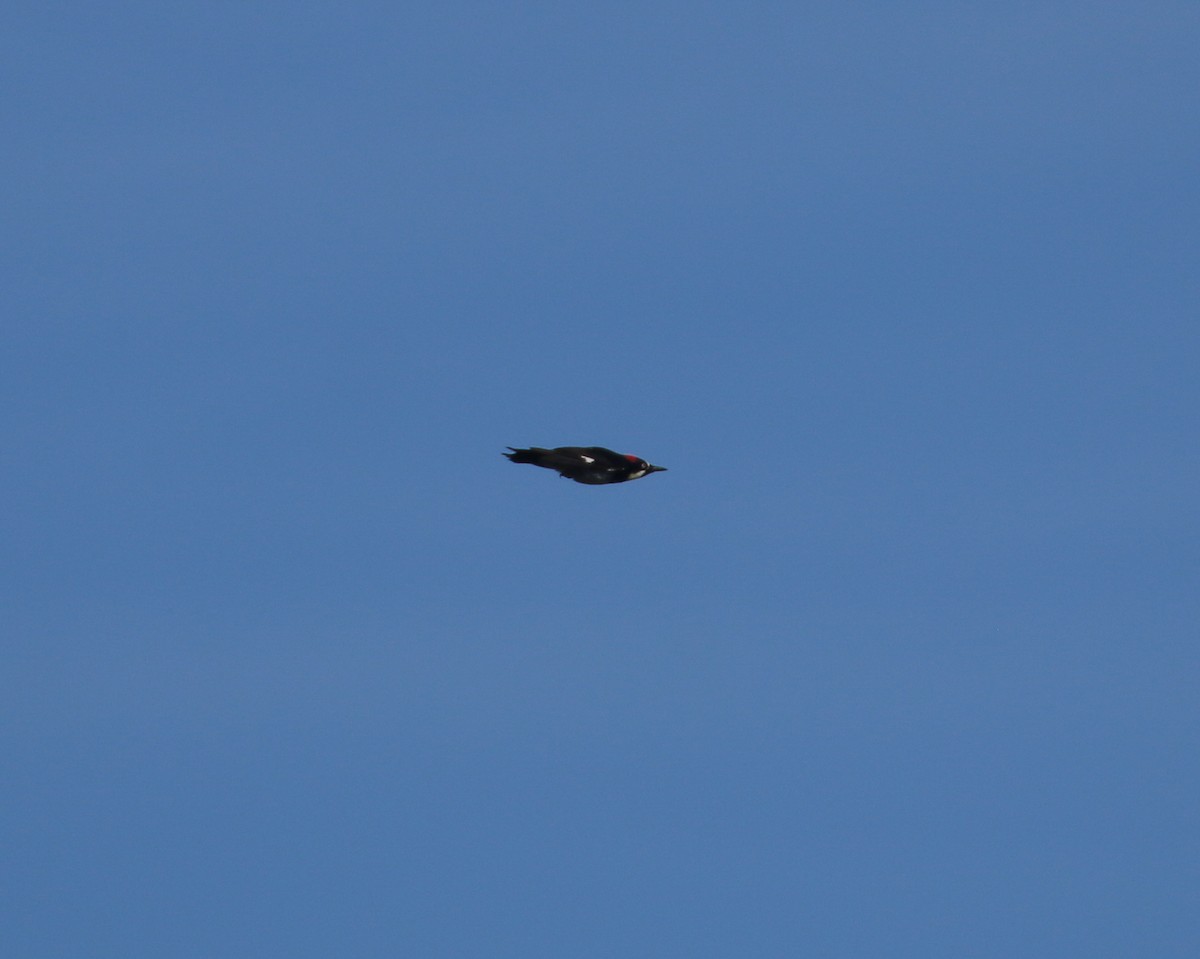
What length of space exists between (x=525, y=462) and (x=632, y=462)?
5237mm

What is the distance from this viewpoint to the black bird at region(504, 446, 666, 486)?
190250 mm

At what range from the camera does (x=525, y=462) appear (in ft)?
623

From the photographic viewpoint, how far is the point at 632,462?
628 ft

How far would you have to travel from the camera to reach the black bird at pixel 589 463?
190 meters

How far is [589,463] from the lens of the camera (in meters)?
191
